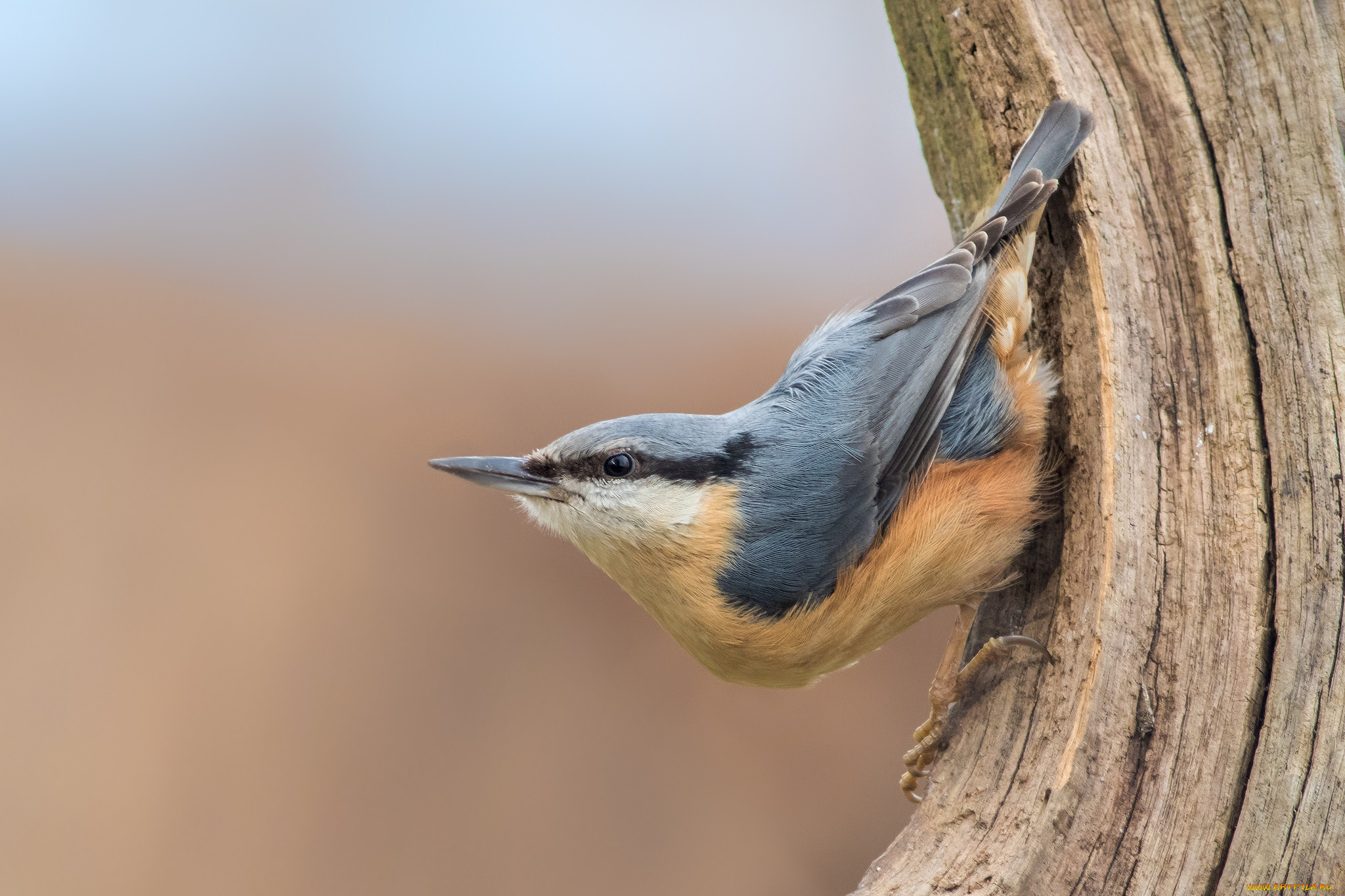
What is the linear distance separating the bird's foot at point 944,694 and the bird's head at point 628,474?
62cm

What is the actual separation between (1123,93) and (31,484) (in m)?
3.83

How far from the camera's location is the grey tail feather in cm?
190

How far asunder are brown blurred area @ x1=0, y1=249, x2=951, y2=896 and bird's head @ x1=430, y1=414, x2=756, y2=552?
186cm

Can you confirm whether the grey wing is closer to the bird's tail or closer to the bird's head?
the bird's tail

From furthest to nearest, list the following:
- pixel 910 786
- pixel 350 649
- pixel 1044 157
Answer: pixel 350 649 → pixel 910 786 → pixel 1044 157

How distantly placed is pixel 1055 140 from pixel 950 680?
44.9 inches

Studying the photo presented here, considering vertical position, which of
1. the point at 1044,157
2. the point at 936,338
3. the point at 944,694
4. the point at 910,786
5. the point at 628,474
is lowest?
the point at 910,786

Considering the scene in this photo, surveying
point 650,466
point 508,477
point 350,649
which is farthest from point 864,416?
point 350,649

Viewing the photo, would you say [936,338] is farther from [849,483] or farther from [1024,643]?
[1024,643]

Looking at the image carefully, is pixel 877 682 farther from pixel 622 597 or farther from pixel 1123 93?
pixel 1123 93

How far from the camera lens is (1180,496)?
1739 millimetres

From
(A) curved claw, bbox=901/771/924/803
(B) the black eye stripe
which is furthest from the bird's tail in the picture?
(A) curved claw, bbox=901/771/924/803

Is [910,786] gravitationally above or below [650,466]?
below

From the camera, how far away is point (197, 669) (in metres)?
3.56
